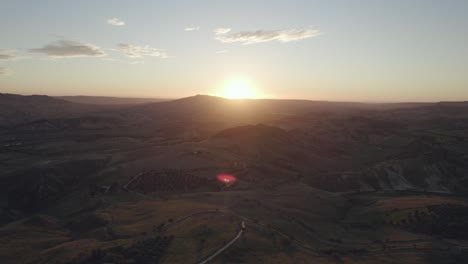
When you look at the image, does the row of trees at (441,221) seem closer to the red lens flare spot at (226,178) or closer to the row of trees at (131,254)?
the row of trees at (131,254)

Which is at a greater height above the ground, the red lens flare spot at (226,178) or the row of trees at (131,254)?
the row of trees at (131,254)

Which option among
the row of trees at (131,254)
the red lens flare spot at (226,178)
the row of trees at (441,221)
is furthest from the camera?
the red lens flare spot at (226,178)

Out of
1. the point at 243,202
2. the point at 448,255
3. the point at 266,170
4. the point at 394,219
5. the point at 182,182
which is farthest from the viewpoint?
the point at 266,170

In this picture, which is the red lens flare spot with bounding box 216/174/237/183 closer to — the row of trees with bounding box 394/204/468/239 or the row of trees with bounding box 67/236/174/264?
the row of trees with bounding box 394/204/468/239

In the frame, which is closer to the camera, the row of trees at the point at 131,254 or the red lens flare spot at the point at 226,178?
the row of trees at the point at 131,254

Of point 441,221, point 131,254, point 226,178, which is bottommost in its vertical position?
point 226,178

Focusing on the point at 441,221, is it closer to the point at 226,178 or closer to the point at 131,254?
the point at 131,254

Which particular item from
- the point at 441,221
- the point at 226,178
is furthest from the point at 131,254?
the point at 226,178

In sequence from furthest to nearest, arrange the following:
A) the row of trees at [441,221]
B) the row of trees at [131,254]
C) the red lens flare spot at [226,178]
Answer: the red lens flare spot at [226,178], the row of trees at [441,221], the row of trees at [131,254]

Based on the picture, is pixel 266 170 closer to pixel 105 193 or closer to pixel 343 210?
pixel 343 210

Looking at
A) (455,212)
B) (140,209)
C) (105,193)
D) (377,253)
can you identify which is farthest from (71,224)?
(455,212)

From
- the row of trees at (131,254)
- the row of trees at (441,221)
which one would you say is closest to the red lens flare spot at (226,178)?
the row of trees at (441,221)
